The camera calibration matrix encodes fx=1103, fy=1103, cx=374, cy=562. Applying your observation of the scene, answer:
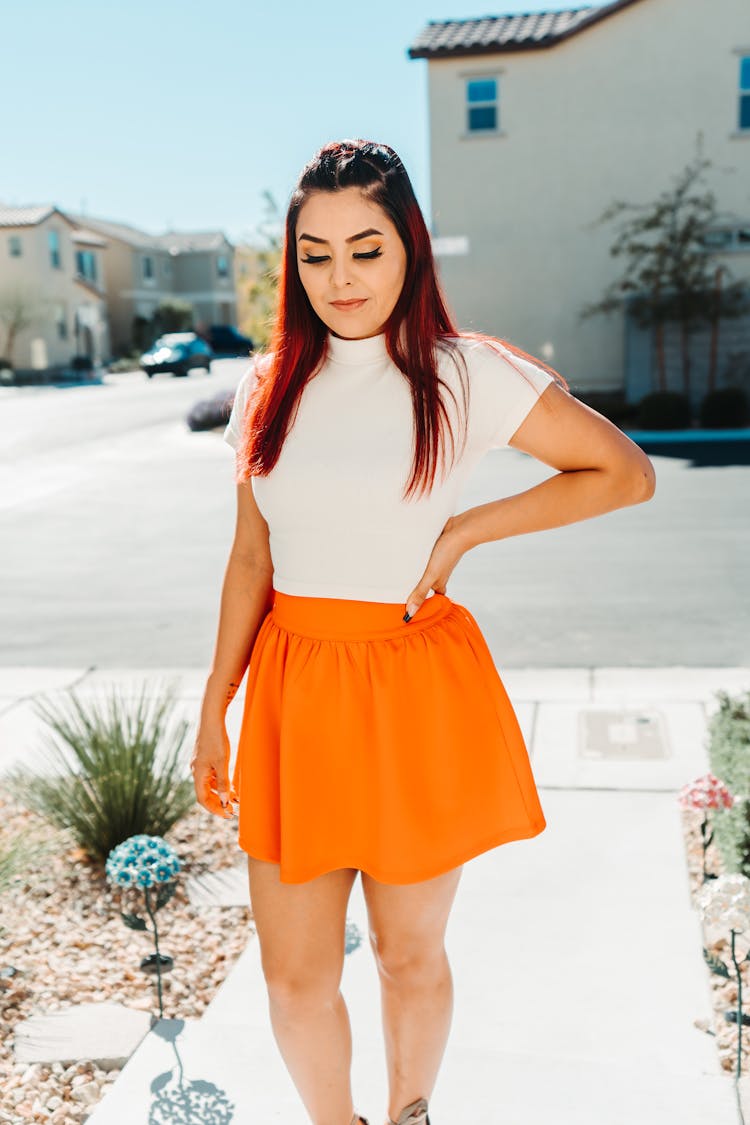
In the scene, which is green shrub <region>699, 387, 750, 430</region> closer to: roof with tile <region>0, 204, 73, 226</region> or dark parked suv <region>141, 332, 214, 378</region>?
dark parked suv <region>141, 332, 214, 378</region>

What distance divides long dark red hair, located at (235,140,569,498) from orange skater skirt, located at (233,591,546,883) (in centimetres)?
28

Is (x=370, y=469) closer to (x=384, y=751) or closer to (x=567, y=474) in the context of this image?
(x=567, y=474)

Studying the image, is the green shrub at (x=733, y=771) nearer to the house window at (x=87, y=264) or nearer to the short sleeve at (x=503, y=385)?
the short sleeve at (x=503, y=385)

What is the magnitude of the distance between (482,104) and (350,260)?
1894 cm

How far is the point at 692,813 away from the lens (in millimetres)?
3930

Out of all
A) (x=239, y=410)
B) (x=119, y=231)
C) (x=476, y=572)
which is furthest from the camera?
(x=119, y=231)

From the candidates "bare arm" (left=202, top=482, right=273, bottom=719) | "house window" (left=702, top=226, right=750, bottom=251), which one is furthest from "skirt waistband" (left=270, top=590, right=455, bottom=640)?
"house window" (left=702, top=226, right=750, bottom=251)

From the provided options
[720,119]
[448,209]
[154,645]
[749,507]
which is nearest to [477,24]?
[448,209]

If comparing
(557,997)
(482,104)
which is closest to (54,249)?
(482,104)

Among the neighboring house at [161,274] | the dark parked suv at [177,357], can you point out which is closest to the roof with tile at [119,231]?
the neighboring house at [161,274]

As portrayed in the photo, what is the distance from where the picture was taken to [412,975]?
1979 millimetres

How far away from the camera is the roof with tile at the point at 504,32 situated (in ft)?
60.4

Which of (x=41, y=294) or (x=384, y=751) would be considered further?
(x=41, y=294)

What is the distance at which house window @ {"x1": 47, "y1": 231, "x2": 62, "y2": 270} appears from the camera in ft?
145
